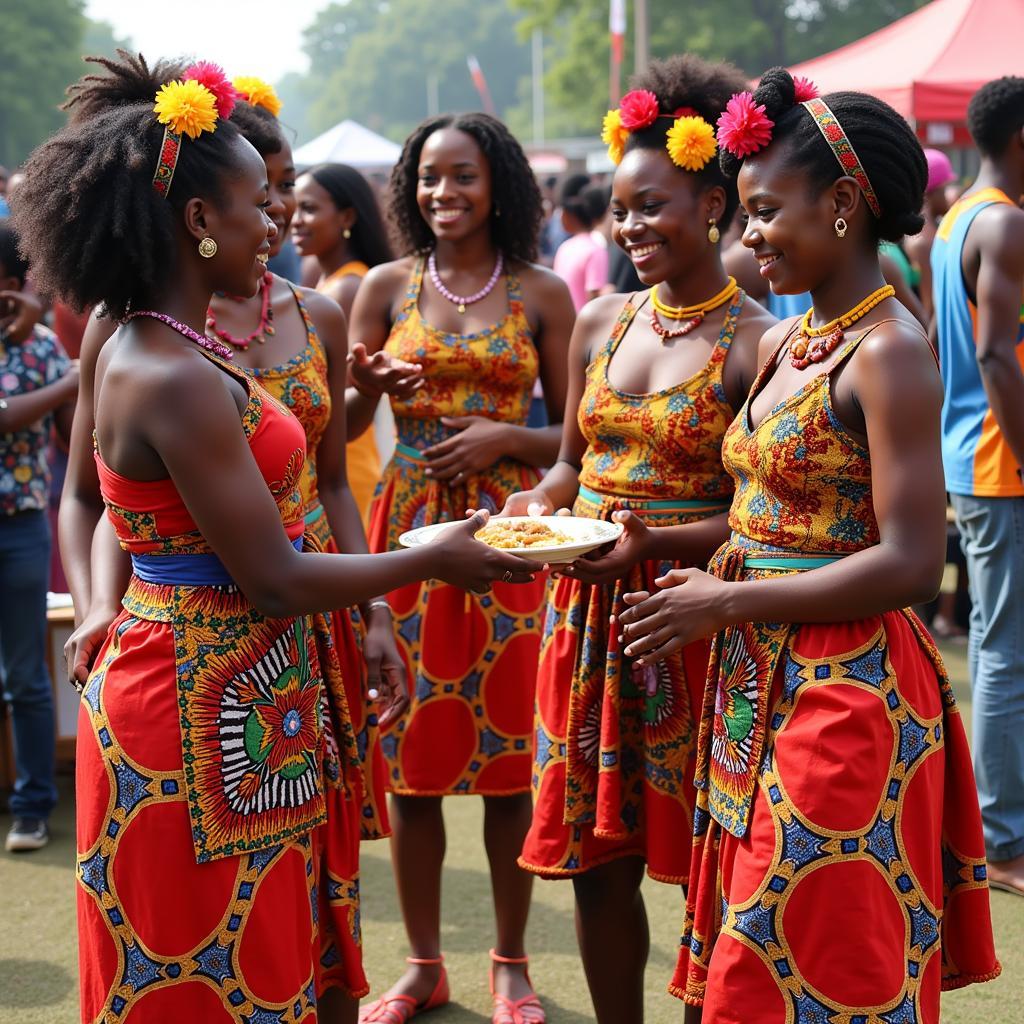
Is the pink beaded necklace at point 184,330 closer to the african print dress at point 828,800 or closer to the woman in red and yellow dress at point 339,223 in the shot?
the african print dress at point 828,800

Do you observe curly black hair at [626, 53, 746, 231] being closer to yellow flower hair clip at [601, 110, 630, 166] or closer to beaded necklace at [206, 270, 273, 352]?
yellow flower hair clip at [601, 110, 630, 166]

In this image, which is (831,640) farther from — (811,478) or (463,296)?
(463,296)

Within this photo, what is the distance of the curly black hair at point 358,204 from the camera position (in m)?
6.10

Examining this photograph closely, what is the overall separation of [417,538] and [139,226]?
2.96ft

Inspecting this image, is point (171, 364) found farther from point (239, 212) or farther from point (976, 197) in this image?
point (976, 197)

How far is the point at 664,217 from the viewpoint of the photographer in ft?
10.8

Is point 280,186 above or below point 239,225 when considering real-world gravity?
above

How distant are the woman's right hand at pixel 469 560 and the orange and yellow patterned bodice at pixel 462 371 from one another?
55.8 inches

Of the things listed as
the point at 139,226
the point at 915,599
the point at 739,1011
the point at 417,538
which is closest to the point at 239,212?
the point at 139,226

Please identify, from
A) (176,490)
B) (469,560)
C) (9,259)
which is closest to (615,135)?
(469,560)

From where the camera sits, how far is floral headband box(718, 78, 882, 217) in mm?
2582

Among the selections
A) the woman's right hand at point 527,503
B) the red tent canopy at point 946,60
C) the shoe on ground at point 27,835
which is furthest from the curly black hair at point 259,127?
the red tent canopy at point 946,60

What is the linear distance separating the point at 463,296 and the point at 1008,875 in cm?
275

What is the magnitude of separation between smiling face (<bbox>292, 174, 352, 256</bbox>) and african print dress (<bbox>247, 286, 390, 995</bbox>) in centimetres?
262
